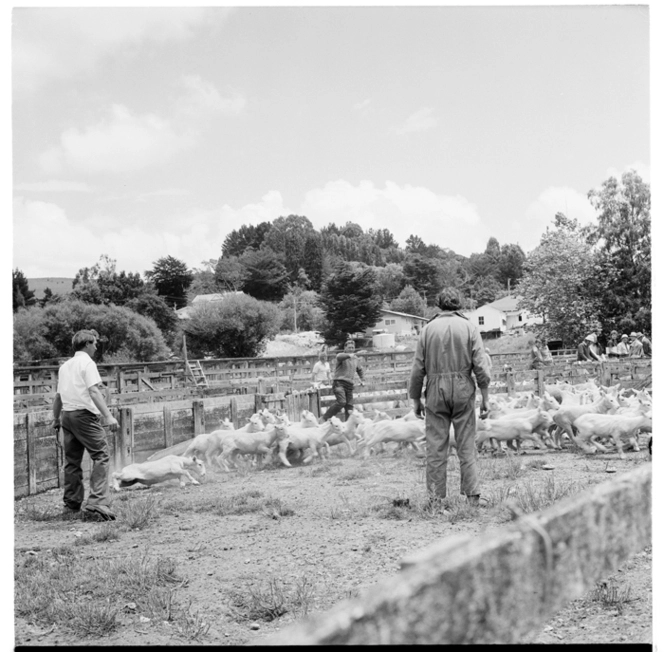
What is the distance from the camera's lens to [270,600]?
4207mm

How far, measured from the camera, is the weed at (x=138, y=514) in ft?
21.1

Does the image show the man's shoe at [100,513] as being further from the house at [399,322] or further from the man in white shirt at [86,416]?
the house at [399,322]

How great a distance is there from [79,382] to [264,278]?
80.1 m

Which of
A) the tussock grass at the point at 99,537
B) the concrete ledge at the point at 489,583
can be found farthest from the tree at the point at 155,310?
the concrete ledge at the point at 489,583

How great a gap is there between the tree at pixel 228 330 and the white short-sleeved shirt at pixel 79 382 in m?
42.3

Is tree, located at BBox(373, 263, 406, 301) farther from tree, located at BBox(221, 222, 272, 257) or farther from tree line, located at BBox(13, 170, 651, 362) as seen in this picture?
tree, located at BBox(221, 222, 272, 257)

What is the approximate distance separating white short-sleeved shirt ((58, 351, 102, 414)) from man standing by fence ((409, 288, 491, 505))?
3185 millimetres

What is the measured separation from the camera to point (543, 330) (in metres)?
43.7

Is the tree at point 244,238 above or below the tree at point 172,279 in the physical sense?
above

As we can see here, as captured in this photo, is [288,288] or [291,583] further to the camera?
[288,288]

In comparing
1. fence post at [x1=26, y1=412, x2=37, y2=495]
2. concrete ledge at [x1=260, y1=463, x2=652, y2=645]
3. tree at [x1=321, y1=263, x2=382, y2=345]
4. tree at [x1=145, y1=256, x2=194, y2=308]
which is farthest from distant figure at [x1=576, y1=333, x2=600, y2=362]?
tree at [x1=145, y1=256, x2=194, y2=308]

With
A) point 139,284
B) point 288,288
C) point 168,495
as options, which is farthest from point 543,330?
point 288,288

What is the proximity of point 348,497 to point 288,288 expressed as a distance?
8105cm
